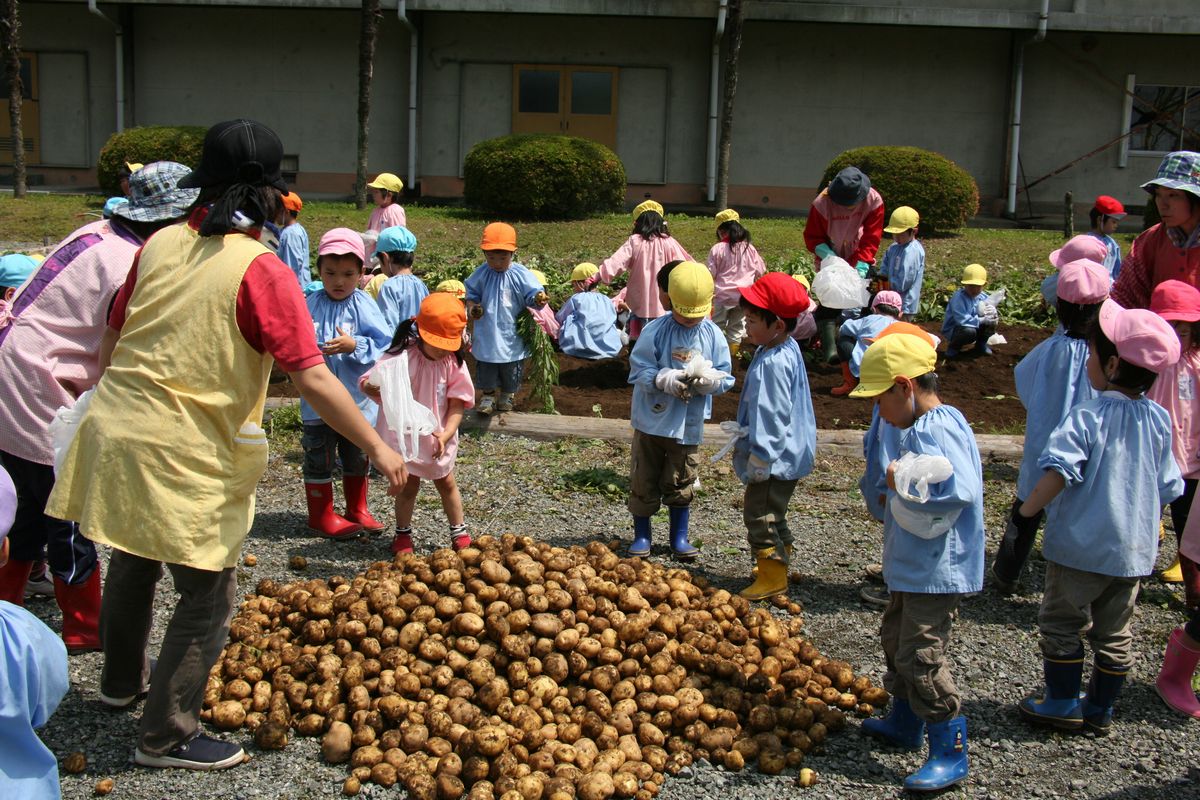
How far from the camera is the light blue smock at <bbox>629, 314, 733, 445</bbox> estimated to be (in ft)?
20.0

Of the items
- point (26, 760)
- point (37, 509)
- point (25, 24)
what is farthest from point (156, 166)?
point (25, 24)

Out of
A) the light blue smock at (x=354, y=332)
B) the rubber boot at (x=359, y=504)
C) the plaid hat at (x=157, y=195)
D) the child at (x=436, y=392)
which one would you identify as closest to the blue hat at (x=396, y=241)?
the light blue smock at (x=354, y=332)

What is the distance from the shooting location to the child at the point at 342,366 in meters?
6.48

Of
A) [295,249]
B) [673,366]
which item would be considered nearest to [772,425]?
[673,366]

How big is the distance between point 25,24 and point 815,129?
51.3ft

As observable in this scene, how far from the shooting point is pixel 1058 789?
4.15 metres

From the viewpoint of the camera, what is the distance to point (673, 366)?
6.17 m

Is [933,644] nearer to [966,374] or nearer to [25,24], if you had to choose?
[966,374]

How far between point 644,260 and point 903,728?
6.32 meters

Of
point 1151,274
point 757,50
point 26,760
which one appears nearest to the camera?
point 26,760

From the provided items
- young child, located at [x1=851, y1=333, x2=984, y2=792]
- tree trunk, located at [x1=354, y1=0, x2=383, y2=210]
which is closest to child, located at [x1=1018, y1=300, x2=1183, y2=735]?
young child, located at [x1=851, y1=333, x2=984, y2=792]

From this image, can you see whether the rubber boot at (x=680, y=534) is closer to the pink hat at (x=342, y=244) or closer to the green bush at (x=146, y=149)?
the pink hat at (x=342, y=244)

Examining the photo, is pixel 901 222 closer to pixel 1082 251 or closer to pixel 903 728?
pixel 1082 251

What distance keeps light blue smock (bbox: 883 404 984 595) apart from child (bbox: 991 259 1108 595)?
157 centimetres
